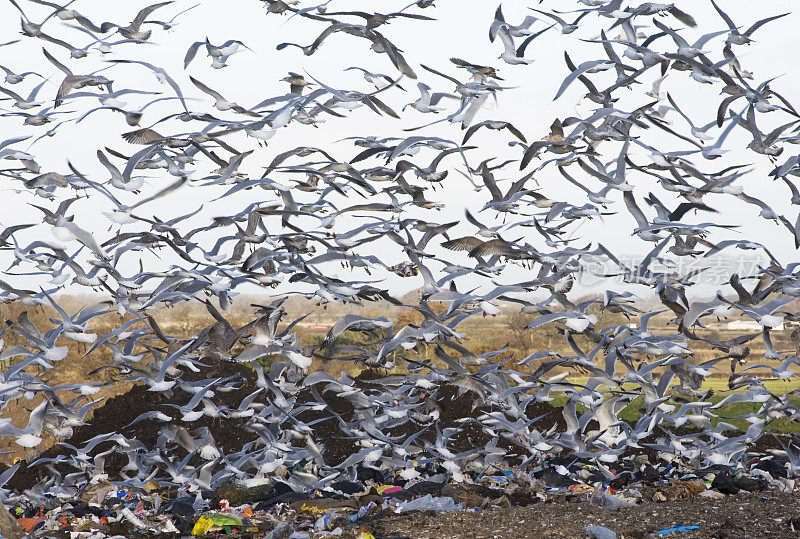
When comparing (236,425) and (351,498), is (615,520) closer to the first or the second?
(351,498)

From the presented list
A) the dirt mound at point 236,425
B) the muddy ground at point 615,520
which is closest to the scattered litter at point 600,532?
the muddy ground at point 615,520

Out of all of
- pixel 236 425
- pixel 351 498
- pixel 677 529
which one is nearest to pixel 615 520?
pixel 677 529

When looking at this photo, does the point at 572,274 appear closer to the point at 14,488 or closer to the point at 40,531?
the point at 40,531

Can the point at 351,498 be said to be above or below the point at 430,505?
below

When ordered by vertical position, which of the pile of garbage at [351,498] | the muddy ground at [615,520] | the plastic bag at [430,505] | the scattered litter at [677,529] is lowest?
the pile of garbage at [351,498]

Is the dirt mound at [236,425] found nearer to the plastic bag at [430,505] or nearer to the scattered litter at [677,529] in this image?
the plastic bag at [430,505]

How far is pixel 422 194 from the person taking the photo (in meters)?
6.51

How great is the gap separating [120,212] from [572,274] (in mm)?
4286

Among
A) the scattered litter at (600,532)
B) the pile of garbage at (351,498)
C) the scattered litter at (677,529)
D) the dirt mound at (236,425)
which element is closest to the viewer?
the scattered litter at (600,532)

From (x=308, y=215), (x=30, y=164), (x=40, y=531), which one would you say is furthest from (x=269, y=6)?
(x=40, y=531)

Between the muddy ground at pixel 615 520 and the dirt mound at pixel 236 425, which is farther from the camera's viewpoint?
the dirt mound at pixel 236 425

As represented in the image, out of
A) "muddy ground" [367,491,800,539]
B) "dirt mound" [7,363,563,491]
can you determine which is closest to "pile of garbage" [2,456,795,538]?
"muddy ground" [367,491,800,539]

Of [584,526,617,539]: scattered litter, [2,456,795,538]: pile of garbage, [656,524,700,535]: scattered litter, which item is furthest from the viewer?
[2,456,795,538]: pile of garbage

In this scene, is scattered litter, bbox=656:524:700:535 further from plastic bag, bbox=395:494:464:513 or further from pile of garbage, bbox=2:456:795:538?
plastic bag, bbox=395:494:464:513
